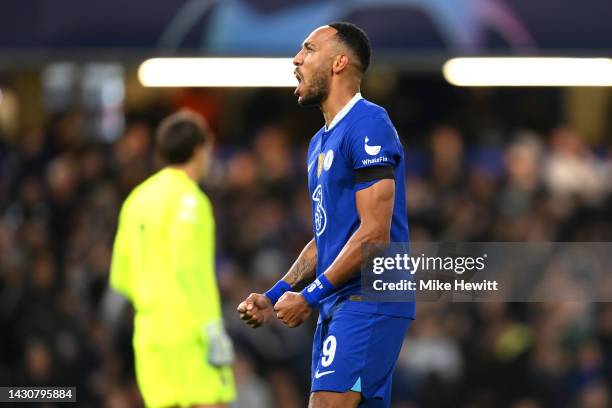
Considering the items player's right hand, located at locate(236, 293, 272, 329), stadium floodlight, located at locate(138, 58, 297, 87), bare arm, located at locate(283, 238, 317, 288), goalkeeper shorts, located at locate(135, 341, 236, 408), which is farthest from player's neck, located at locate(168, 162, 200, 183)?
stadium floodlight, located at locate(138, 58, 297, 87)

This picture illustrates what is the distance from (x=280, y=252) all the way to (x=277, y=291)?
6.23m

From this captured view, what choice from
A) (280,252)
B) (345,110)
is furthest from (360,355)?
(280,252)

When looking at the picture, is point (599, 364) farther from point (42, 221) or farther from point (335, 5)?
point (42, 221)

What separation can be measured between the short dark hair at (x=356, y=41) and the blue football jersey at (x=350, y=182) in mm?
190

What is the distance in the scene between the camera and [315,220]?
6391 mm

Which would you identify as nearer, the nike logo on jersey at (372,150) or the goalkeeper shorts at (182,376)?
the nike logo on jersey at (372,150)

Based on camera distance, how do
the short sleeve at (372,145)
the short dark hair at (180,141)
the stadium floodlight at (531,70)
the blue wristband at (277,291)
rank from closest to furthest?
the short sleeve at (372,145) < the blue wristband at (277,291) < the short dark hair at (180,141) < the stadium floodlight at (531,70)

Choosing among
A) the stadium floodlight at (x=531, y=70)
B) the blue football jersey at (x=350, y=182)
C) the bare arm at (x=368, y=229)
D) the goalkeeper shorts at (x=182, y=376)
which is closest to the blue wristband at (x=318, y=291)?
the bare arm at (x=368, y=229)

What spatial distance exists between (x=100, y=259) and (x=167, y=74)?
6.76ft

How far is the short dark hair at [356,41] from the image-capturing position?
636 centimetres

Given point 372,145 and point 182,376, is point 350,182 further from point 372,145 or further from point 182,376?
point 182,376

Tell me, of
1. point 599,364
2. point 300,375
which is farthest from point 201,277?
point 599,364

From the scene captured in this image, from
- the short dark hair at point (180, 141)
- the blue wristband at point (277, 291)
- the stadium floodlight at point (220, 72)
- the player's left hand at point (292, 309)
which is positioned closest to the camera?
the player's left hand at point (292, 309)

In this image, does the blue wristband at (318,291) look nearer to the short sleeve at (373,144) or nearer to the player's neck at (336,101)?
the short sleeve at (373,144)
